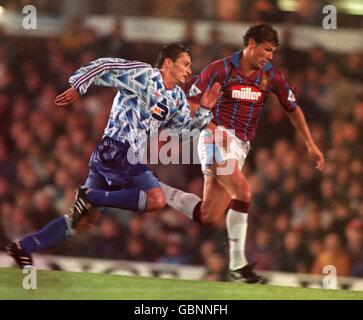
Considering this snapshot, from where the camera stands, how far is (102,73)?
587cm

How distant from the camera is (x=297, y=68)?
623 centimetres

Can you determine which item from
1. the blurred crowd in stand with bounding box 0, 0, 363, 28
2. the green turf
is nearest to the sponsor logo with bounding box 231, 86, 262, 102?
the blurred crowd in stand with bounding box 0, 0, 363, 28

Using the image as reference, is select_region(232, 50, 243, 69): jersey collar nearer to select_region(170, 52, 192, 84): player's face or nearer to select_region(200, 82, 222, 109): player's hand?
select_region(200, 82, 222, 109): player's hand

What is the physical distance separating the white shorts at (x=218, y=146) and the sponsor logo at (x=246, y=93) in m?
0.22

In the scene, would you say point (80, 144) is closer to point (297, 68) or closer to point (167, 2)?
point (167, 2)

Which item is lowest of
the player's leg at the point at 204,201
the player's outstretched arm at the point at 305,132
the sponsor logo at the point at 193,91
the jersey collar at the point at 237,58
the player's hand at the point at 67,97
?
the player's leg at the point at 204,201

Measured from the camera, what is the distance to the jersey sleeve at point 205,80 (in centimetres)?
598

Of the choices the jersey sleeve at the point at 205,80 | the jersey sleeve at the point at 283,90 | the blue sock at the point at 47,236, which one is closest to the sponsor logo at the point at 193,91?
the jersey sleeve at the point at 205,80

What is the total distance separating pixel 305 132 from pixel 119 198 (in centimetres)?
122

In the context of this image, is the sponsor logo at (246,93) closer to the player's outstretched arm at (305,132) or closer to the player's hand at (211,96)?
the player's hand at (211,96)

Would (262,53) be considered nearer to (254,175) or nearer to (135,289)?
(254,175)

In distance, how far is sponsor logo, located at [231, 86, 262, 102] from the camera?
604 cm

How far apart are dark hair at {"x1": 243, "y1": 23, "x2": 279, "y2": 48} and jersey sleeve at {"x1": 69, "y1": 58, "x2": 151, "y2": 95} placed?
663 millimetres

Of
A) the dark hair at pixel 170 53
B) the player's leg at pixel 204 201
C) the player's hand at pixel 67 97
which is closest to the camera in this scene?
the player's hand at pixel 67 97
